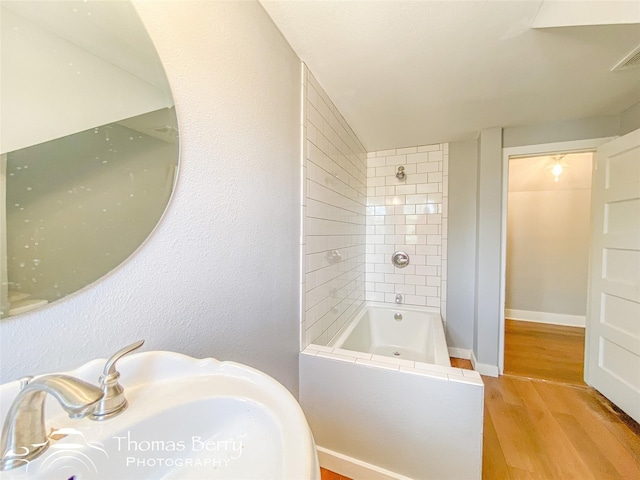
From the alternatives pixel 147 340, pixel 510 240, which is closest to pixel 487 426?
pixel 147 340

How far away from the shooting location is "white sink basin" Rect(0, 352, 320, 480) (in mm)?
401

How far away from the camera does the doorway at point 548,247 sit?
10.3 ft

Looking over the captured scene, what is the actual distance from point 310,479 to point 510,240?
13.8 ft

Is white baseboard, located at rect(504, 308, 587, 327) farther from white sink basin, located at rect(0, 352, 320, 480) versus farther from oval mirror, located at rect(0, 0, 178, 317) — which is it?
oval mirror, located at rect(0, 0, 178, 317)

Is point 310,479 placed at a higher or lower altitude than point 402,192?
lower

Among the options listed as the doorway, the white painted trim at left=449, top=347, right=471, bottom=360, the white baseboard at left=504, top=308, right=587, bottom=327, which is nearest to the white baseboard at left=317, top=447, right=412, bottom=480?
the white painted trim at left=449, top=347, right=471, bottom=360

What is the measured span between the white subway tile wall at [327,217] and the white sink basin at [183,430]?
2.65 feet

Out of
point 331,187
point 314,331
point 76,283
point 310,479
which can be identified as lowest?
point 314,331

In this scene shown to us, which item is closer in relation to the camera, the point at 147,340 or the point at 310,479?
the point at 310,479

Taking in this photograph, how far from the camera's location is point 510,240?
11.6 feet

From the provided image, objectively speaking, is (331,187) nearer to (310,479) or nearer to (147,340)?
(147,340)

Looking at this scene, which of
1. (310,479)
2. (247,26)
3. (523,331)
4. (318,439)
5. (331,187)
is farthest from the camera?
(523,331)

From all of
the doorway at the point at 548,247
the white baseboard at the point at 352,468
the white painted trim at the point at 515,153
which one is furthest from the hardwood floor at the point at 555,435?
the doorway at the point at 548,247

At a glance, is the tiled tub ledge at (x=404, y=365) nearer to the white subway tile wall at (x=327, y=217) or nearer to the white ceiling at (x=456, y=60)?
the white subway tile wall at (x=327, y=217)
